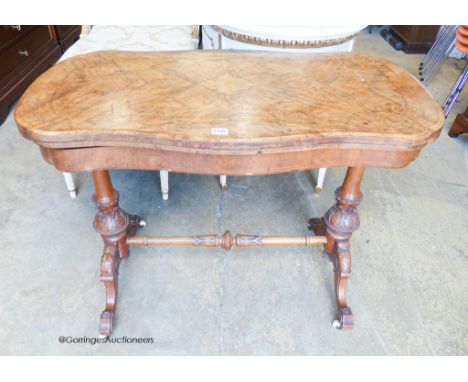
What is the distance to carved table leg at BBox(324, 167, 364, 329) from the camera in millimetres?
1452

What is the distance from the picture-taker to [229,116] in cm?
112

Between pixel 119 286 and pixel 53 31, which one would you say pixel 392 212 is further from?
pixel 53 31

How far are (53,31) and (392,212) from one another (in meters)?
2.93

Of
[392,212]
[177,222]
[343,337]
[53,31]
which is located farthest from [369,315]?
[53,31]

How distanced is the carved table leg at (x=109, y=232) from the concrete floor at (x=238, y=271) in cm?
A: 7

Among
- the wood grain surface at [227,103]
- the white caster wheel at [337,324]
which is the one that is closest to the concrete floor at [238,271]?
the white caster wheel at [337,324]

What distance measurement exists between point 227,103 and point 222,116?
84mm

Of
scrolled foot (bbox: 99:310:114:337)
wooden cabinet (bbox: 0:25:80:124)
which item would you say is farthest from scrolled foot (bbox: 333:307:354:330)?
wooden cabinet (bbox: 0:25:80:124)

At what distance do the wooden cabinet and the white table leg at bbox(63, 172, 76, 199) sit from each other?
103cm

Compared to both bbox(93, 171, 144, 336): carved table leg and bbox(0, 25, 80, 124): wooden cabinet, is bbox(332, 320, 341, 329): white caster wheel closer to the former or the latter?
bbox(93, 171, 144, 336): carved table leg

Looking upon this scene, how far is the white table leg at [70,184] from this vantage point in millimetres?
1924

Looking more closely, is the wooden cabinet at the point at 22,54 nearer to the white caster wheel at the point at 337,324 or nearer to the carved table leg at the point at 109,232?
the carved table leg at the point at 109,232

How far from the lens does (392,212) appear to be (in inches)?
78.9
